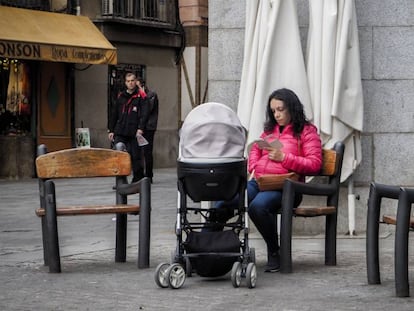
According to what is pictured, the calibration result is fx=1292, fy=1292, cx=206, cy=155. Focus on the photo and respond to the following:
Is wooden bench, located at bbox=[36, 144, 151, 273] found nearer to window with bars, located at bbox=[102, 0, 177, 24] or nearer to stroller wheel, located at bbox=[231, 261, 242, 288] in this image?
stroller wheel, located at bbox=[231, 261, 242, 288]

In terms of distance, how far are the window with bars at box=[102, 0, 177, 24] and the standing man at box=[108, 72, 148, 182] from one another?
912 centimetres

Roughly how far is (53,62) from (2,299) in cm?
1807

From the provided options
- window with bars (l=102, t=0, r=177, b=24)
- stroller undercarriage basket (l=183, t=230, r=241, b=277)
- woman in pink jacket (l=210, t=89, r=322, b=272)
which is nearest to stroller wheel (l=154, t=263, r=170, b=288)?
stroller undercarriage basket (l=183, t=230, r=241, b=277)

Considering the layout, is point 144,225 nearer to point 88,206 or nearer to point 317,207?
point 88,206

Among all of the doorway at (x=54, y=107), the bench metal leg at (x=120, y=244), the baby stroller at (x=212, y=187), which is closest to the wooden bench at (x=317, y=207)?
the baby stroller at (x=212, y=187)

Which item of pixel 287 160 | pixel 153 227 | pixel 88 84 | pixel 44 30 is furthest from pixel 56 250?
pixel 88 84

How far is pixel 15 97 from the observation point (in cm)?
2470

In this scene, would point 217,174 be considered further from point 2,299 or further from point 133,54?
point 133,54

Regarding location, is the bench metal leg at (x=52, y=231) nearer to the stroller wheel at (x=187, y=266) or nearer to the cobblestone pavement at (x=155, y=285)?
the cobblestone pavement at (x=155, y=285)

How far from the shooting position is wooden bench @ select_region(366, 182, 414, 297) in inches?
318

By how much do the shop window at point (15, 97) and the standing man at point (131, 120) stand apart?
596 cm

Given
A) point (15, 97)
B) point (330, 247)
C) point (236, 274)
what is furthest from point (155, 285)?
point (15, 97)

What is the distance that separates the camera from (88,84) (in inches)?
1072

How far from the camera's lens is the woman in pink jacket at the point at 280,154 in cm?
945
